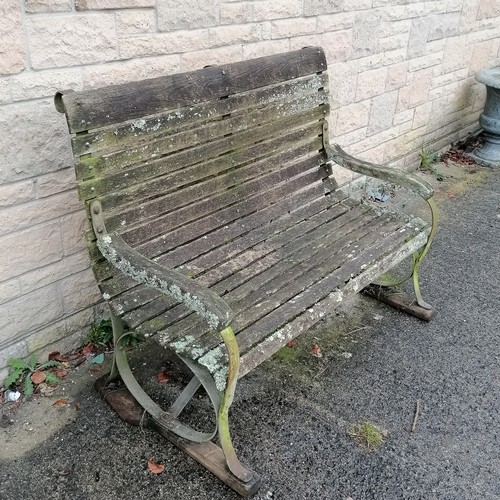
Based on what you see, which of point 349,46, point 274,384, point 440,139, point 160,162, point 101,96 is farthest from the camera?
point 440,139

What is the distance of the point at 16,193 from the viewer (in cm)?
223

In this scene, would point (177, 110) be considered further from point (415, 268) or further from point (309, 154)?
point (415, 268)

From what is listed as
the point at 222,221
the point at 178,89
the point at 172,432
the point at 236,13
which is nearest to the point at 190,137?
the point at 178,89

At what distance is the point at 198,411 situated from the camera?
2367 mm

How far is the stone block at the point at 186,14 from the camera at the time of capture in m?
2.47

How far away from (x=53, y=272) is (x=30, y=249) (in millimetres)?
167

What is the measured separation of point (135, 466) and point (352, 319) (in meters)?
1.39

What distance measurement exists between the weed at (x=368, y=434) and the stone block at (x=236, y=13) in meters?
1.94

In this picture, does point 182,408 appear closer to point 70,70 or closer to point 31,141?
point 31,141

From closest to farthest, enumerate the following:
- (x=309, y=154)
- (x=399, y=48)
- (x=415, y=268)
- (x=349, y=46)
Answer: (x=415, y=268) → (x=309, y=154) → (x=349, y=46) → (x=399, y=48)

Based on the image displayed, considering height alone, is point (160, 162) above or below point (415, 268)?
above

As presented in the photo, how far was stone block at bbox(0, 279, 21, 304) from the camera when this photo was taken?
2.31 m

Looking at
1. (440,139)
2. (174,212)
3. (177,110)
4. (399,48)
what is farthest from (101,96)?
(440,139)

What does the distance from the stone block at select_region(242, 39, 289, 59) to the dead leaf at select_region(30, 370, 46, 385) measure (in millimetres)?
1803
